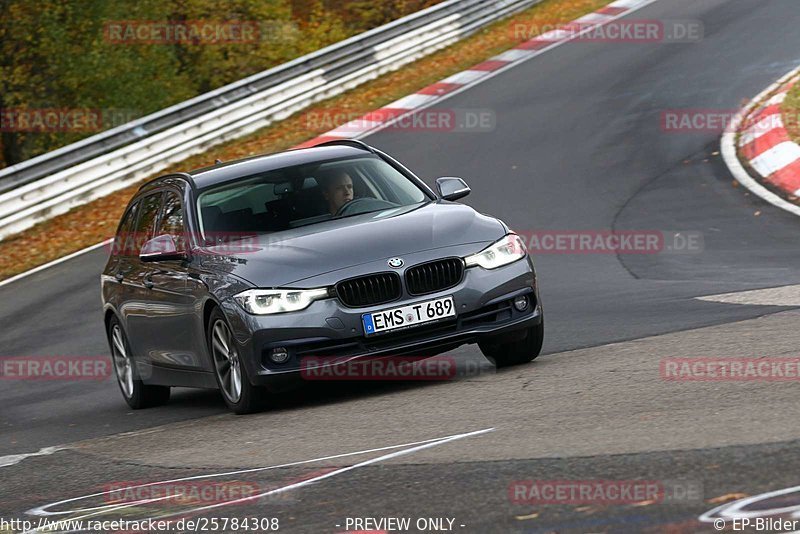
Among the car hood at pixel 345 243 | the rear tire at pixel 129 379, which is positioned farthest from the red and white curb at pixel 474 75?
the car hood at pixel 345 243

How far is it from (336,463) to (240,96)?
1695 cm

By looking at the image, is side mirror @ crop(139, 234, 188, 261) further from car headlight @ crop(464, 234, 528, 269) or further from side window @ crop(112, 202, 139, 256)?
car headlight @ crop(464, 234, 528, 269)

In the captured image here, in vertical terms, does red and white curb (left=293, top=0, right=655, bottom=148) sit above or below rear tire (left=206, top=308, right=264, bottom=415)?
below

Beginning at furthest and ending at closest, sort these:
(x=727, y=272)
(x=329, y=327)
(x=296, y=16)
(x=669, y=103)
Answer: (x=296, y=16)
(x=669, y=103)
(x=727, y=272)
(x=329, y=327)

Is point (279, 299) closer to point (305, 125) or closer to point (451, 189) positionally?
point (451, 189)

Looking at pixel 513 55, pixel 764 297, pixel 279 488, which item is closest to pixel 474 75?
pixel 513 55

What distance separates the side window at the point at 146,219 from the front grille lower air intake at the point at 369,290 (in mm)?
2611

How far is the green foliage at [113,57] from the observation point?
2317 centimetres

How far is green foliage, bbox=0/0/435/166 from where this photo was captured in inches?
912

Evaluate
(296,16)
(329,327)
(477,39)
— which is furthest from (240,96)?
(329,327)

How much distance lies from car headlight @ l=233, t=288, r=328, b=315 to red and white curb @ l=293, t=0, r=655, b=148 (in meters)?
11.7

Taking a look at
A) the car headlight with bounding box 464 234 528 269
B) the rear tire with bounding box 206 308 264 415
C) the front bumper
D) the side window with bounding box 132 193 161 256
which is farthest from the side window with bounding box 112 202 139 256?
the car headlight with bounding box 464 234 528 269

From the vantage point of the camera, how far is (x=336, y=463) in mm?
6188

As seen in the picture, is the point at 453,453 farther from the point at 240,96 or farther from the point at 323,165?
the point at 240,96
